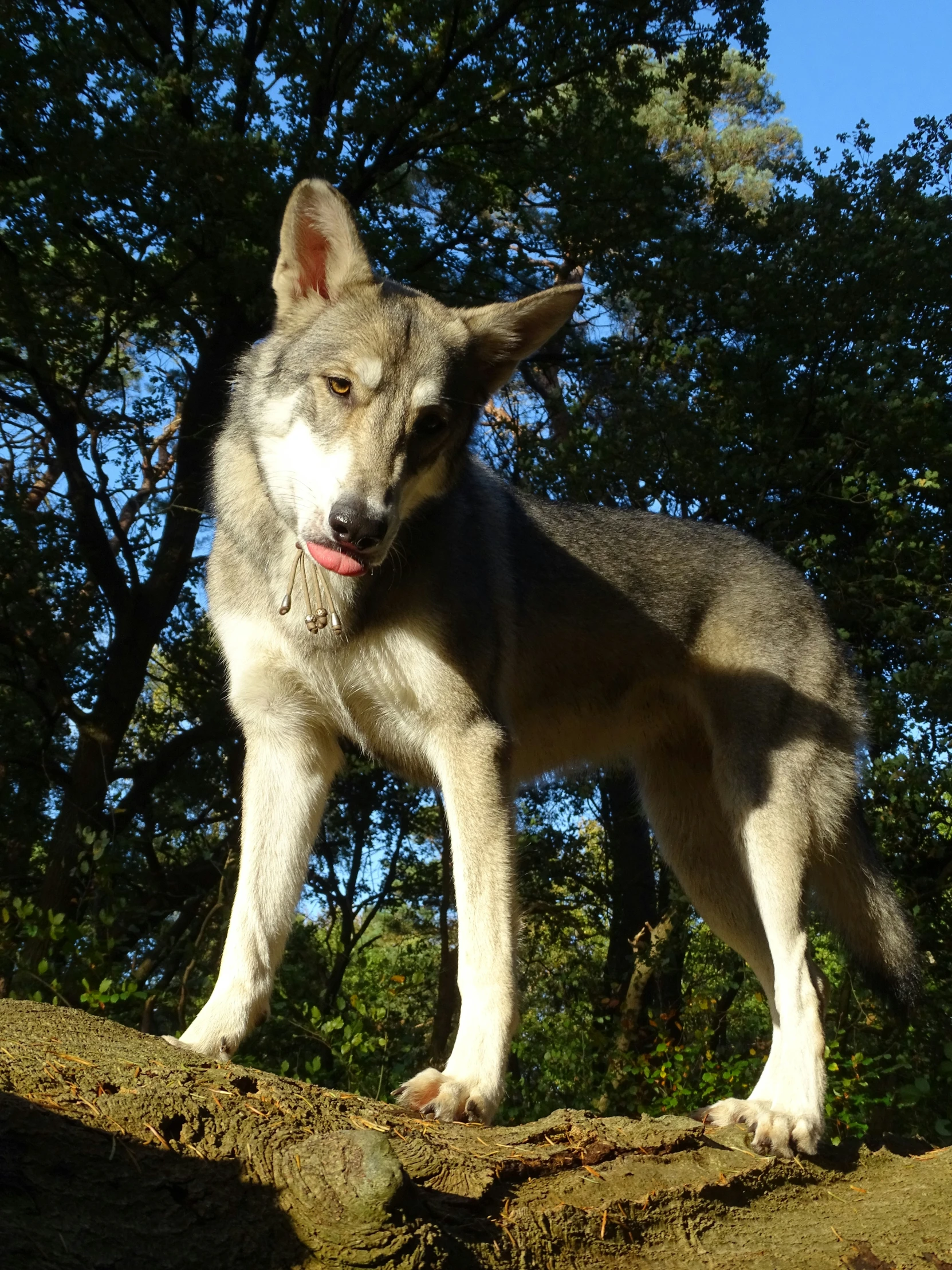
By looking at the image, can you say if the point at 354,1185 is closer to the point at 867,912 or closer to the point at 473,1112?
the point at 473,1112

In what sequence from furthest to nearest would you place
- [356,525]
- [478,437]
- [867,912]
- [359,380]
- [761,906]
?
[478,437], [867,912], [761,906], [359,380], [356,525]

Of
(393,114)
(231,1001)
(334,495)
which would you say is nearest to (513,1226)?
(231,1001)

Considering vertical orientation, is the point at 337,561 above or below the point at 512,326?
below

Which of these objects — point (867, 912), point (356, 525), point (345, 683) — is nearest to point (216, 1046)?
point (345, 683)

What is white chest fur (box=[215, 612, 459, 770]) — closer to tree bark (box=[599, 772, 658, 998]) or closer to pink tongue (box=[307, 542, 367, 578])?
pink tongue (box=[307, 542, 367, 578])

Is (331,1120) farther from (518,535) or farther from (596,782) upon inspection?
(596,782)

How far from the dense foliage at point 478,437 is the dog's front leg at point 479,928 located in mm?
2390

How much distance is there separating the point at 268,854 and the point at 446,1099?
3.88ft

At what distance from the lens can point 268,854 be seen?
13.0ft

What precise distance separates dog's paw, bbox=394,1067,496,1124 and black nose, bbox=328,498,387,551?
159 centimetres

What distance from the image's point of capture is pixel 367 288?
4.12 m

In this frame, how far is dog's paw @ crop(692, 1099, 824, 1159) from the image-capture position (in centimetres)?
347

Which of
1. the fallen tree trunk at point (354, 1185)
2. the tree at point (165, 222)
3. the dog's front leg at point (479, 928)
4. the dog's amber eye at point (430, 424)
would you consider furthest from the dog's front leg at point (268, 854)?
the tree at point (165, 222)

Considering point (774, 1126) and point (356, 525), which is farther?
point (774, 1126)
